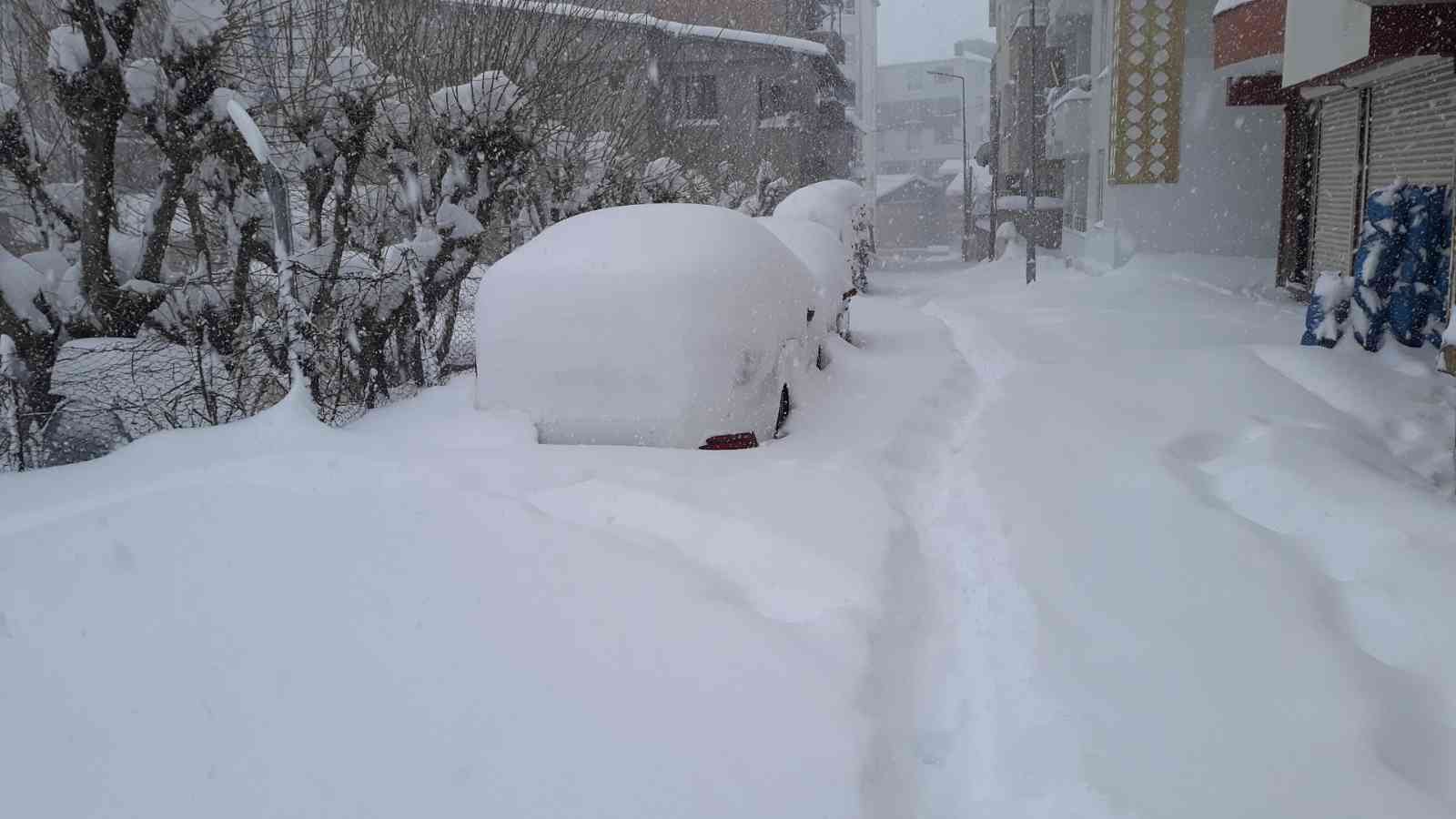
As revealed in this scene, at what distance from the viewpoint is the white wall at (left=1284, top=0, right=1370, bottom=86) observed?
9742mm

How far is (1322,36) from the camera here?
10867mm

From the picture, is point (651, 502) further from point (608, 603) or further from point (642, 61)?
point (642, 61)

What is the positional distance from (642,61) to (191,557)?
752 inches

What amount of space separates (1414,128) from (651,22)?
17.3 metres

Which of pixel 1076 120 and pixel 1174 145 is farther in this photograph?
pixel 1076 120

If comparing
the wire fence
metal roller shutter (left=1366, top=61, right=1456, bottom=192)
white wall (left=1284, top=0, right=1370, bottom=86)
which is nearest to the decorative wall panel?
metal roller shutter (left=1366, top=61, right=1456, bottom=192)

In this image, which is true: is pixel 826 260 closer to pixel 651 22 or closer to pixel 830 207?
pixel 830 207

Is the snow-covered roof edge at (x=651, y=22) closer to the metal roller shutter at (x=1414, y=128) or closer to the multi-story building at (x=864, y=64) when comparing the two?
the metal roller shutter at (x=1414, y=128)

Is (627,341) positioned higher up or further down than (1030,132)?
further down

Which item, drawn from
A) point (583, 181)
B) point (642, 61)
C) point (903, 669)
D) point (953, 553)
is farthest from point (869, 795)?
point (642, 61)

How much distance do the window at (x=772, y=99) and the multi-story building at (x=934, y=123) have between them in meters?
49.7

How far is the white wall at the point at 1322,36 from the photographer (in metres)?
9.74

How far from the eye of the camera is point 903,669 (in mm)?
3732

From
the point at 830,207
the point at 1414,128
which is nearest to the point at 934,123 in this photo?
the point at 830,207
